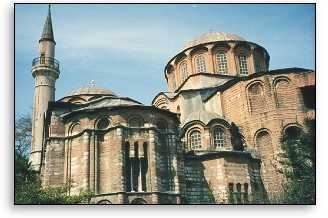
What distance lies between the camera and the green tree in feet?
27.6

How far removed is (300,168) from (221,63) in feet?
25.0

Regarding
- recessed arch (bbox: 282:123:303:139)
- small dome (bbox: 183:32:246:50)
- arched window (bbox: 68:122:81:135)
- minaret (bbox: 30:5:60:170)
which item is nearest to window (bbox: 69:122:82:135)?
arched window (bbox: 68:122:81:135)

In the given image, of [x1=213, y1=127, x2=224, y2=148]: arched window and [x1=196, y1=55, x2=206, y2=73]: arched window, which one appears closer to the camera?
[x1=213, y1=127, x2=224, y2=148]: arched window

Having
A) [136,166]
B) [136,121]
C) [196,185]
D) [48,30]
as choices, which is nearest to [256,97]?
[196,185]

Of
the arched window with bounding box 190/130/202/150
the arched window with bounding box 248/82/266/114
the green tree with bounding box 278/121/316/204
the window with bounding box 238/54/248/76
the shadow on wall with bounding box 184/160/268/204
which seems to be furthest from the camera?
the window with bounding box 238/54/248/76

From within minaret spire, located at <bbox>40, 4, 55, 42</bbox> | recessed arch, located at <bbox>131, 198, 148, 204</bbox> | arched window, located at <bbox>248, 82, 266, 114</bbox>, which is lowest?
recessed arch, located at <bbox>131, 198, 148, 204</bbox>

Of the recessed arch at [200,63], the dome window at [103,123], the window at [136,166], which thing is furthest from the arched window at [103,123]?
the recessed arch at [200,63]

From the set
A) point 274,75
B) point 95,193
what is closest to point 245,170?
point 274,75

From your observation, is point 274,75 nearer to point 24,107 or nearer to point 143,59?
point 143,59

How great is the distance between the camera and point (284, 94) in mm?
13586

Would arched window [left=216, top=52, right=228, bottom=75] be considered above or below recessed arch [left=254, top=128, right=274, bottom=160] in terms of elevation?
above

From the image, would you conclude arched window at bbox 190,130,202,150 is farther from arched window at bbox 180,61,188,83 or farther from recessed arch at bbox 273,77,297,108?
arched window at bbox 180,61,188,83

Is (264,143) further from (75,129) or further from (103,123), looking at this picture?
(75,129)

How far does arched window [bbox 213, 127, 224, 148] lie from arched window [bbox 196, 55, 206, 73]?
3.24 meters
